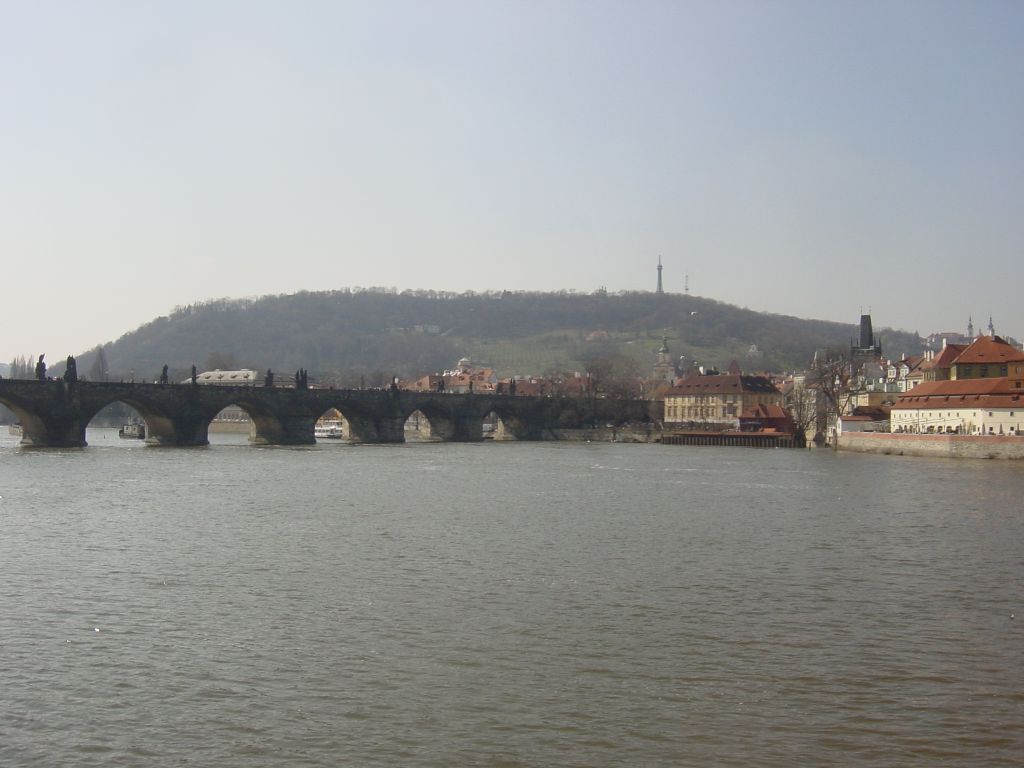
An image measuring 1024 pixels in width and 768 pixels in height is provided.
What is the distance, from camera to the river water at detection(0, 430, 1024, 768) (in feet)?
40.6

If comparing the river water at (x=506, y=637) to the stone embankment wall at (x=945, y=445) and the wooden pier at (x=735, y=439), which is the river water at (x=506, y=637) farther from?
the wooden pier at (x=735, y=439)

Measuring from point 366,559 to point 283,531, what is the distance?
583 cm

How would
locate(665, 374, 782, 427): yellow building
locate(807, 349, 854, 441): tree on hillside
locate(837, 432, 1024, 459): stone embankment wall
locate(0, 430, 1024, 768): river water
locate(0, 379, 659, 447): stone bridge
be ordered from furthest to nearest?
locate(665, 374, 782, 427): yellow building → locate(807, 349, 854, 441): tree on hillside → locate(0, 379, 659, 447): stone bridge → locate(837, 432, 1024, 459): stone embankment wall → locate(0, 430, 1024, 768): river water

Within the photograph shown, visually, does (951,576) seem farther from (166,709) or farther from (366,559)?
(166,709)

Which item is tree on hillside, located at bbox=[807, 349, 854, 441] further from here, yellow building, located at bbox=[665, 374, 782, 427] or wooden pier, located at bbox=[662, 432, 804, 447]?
yellow building, located at bbox=[665, 374, 782, 427]

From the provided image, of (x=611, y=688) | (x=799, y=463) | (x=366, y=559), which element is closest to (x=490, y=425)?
(x=799, y=463)

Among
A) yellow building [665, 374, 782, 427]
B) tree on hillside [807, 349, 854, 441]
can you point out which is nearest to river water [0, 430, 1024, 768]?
tree on hillside [807, 349, 854, 441]

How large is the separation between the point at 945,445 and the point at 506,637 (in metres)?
68.8

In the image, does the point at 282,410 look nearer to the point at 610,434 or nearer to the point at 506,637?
the point at 610,434

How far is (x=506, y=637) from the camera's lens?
16.9m

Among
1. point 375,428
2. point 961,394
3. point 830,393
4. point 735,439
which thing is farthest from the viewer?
point 735,439

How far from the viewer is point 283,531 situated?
29562 mm

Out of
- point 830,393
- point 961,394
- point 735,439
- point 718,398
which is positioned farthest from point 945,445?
point 718,398

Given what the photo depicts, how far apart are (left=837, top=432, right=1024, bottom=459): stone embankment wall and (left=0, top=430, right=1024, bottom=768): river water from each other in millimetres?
42106
